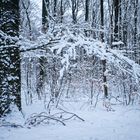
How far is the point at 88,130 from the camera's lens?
20.7ft

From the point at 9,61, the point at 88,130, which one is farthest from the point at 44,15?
the point at 88,130

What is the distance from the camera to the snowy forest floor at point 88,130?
228 inches

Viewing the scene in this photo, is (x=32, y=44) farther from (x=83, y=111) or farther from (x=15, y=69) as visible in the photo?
(x=83, y=111)

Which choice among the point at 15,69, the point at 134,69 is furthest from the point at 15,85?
the point at 134,69

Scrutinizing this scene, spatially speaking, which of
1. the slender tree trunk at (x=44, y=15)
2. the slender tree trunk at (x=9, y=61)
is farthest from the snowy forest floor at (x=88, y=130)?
the slender tree trunk at (x=44, y=15)

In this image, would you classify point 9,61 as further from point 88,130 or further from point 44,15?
point 44,15

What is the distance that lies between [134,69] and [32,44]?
2.55 meters

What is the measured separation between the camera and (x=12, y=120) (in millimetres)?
6672

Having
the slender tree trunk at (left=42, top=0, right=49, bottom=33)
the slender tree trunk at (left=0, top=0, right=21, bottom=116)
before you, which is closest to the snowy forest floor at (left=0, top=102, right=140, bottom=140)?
the slender tree trunk at (left=0, top=0, right=21, bottom=116)

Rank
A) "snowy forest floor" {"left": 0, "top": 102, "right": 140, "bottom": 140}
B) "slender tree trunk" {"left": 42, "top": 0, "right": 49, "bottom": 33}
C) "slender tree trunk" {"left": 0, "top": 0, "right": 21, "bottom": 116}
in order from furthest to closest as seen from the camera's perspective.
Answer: "slender tree trunk" {"left": 42, "top": 0, "right": 49, "bottom": 33} < "slender tree trunk" {"left": 0, "top": 0, "right": 21, "bottom": 116} < "snowy forest floor" {"left": 0, "top": 102, "right": 140, "bottom": 140}

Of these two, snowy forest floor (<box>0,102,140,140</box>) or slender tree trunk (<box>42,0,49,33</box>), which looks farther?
slender tree trunk (<box>42,0,49,33</box>)

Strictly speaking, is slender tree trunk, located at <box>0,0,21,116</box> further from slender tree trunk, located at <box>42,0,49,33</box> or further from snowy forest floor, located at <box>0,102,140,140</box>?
slender tree trunk, located at <box>42,0,49,33</box>

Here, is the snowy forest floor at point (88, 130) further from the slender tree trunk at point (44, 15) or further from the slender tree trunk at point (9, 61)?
the slender tree trunk at point (44, 15)

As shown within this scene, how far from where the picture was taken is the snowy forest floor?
19.0 ft
